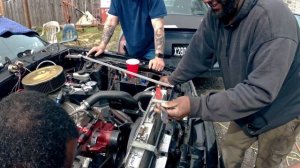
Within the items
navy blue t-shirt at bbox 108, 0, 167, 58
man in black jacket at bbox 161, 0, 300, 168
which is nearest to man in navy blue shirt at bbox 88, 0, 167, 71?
navy blue t-shirt at bbox 108, 0, 167, 58

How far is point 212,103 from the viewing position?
2025 millimetres

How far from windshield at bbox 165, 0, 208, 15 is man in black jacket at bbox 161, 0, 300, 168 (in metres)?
3.28

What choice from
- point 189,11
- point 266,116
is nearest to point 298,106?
point 266,116

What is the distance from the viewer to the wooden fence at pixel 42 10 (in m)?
9.99

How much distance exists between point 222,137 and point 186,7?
280 centimetres

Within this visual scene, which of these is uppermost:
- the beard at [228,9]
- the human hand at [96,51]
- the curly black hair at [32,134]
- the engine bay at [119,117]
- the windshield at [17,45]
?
the beard at [228,9]

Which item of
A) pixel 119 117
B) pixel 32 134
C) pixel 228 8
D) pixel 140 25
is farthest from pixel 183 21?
pixel 32 134

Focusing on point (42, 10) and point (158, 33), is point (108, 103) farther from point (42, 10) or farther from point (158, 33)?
point (42, 10)

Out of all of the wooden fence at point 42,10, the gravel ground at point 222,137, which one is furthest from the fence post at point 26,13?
the gravel ground at point 222,137

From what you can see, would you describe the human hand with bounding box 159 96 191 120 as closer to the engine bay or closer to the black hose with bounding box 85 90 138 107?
the engine bay

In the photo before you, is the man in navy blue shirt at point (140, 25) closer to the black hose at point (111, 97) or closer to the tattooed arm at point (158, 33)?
the tattooed arm at point (158, 33)

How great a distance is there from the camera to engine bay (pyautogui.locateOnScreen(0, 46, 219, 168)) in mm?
2062

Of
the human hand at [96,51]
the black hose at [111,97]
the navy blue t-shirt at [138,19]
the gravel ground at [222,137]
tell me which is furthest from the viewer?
the navy blue t-shirt at [138,19]

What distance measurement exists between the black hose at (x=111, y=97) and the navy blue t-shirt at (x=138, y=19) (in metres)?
1.48
